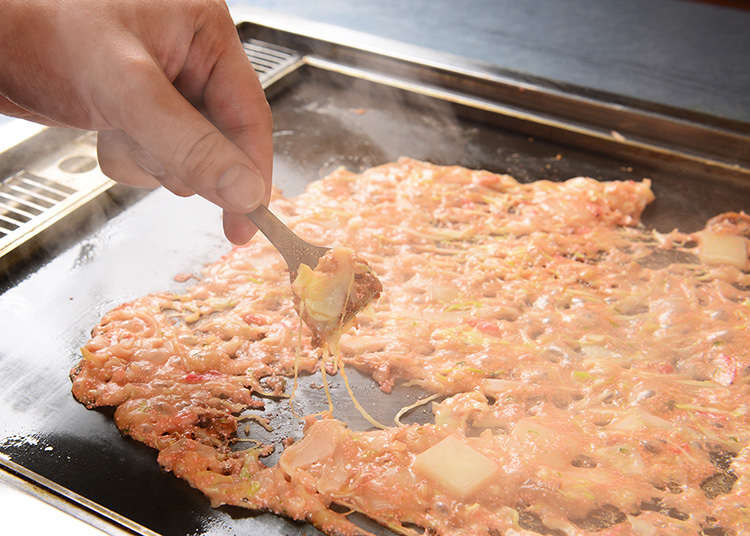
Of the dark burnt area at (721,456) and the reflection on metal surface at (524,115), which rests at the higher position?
the reflection on metal surface at (524,115)

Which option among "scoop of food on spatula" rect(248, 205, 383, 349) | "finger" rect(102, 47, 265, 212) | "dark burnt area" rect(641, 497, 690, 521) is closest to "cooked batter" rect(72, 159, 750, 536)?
"dark burnt area" rect(641, 497, 690, 521)

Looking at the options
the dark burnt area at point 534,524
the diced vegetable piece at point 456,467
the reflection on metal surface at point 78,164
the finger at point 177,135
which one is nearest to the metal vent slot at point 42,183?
the reflection on metal surface at point 78,164

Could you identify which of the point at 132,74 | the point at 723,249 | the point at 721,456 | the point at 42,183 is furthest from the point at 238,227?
the point at 723,249

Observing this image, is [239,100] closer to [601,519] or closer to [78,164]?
[78,164]

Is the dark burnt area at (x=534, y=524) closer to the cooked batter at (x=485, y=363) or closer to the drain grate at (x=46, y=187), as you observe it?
the cooked batter at (x=485, y=363)

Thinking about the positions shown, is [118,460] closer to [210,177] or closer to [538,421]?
[210,177]
